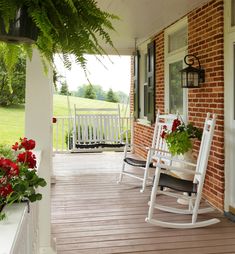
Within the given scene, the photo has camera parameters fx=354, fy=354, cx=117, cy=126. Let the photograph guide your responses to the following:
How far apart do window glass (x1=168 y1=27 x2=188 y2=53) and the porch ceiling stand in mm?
192

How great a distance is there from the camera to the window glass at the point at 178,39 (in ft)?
16.5

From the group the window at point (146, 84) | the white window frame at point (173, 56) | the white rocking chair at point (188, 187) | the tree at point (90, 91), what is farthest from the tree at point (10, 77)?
the window at point (146, 84)

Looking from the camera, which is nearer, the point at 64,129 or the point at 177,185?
the point at 177,185

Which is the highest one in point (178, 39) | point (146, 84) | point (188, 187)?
point (178, 39)

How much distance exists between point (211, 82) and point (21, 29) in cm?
332

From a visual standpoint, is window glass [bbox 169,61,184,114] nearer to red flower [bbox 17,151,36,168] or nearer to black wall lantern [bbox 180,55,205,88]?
black wall lantern [bbox 180,55,205,88]

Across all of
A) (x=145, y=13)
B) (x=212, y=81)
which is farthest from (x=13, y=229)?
(x=145, y=13)

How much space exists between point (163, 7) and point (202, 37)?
2.07 ft

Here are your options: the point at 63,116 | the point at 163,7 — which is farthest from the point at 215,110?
the point at 63,116

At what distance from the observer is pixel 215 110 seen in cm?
389

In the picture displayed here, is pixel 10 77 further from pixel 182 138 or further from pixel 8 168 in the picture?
pixel 182 138

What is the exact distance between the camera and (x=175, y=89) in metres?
5.43

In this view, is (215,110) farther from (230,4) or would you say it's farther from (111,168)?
(111,168)

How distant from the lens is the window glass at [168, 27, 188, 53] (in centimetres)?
504
